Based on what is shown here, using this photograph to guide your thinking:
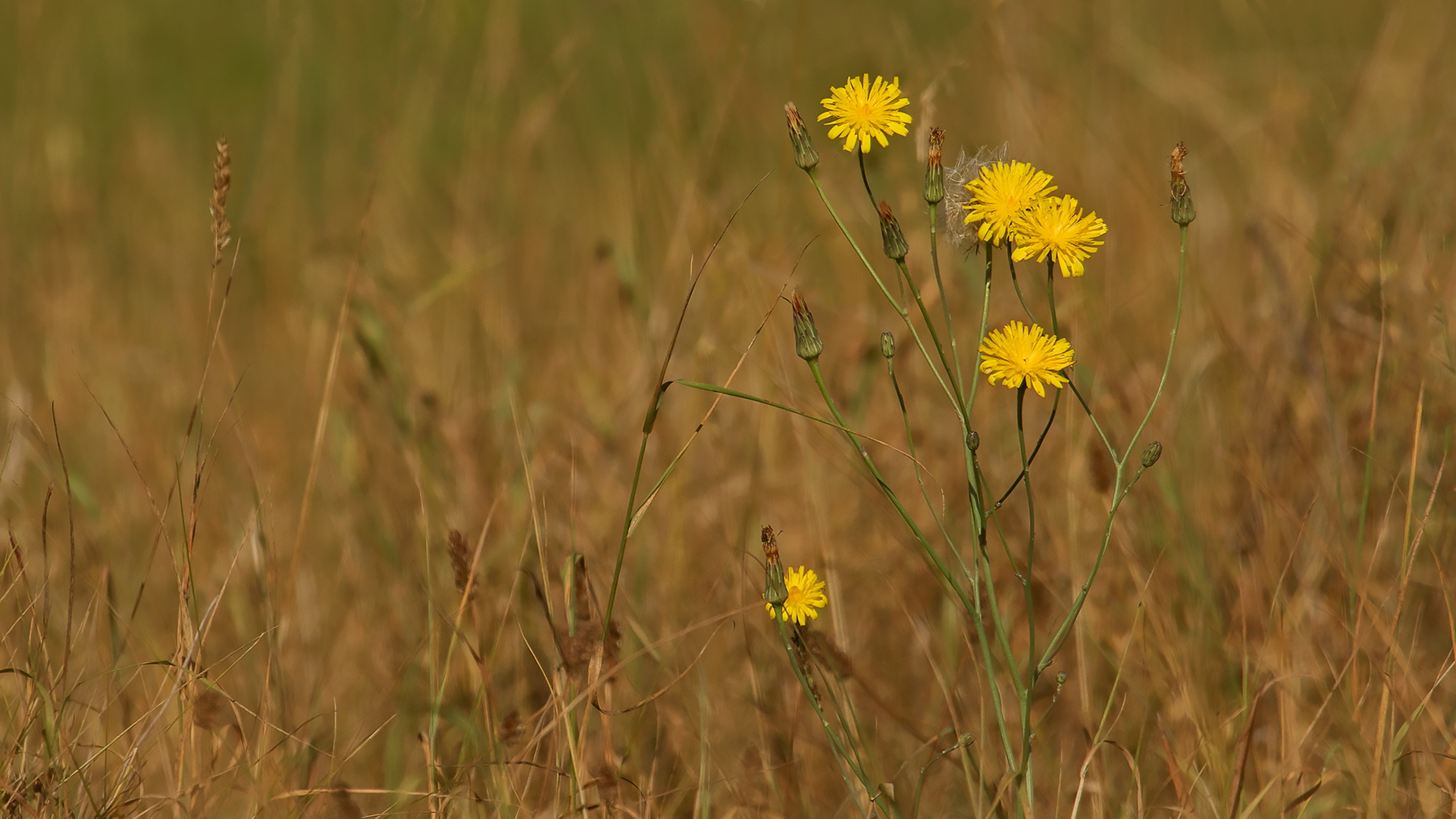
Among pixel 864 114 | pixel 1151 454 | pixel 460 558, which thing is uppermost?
pixel 864 114

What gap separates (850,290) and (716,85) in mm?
585

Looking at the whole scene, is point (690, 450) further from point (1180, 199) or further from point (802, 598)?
point (1180, 199)

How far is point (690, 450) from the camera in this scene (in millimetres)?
2141

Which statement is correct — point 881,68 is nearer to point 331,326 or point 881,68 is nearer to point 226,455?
point 331,326

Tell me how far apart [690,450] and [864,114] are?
114cm

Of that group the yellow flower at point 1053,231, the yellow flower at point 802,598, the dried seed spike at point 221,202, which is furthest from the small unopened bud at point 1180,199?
the dried seed spike at point 221,202

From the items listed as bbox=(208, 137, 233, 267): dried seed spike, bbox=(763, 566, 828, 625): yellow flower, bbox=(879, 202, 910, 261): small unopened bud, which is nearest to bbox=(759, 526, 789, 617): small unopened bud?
bbox=(763, 566, 828, 625): yellow flower

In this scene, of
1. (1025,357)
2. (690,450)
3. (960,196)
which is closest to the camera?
(1025,357)

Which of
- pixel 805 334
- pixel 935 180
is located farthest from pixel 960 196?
pixel 805 334

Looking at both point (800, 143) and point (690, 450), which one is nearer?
point (800, 143)

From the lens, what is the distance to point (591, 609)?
4.50 ft

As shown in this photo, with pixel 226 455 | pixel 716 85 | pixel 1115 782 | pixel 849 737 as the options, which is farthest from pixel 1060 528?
pixel 226 455

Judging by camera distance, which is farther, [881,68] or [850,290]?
[881,68]

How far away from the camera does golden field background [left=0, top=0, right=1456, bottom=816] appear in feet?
4.57
